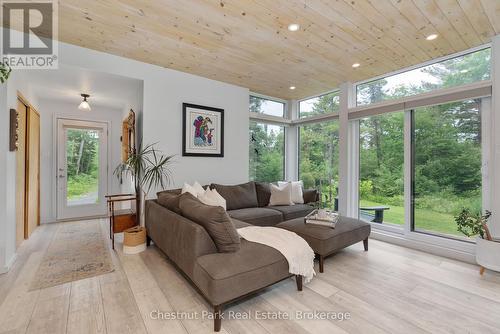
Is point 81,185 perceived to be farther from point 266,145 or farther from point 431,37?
point 431,37

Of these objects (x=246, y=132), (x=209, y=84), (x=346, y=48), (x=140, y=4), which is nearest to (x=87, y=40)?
(x=140, y=4)

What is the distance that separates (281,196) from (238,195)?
782mm

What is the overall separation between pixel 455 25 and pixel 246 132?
123 inches

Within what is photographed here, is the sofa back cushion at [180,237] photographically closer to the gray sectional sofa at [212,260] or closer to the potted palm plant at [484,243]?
the gray sectional sofa at [212,260]

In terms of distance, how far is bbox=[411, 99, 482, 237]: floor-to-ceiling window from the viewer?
9.70 feet

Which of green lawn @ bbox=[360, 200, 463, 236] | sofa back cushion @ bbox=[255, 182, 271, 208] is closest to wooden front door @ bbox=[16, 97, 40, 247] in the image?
sofa back cushion @ bbox=[255, 182, 271, 208]

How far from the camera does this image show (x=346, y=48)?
2951 millimetres

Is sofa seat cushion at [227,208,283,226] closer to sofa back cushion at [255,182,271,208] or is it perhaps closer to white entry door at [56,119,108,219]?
sofa back cushion at [255,182,271,208]

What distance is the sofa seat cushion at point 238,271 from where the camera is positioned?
1.63 meters

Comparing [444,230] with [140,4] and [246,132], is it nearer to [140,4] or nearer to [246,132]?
[246,132]

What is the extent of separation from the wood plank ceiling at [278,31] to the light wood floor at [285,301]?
8.58 ft

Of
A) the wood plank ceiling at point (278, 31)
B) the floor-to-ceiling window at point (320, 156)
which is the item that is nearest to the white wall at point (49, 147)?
the wood plank ceiling at point (278, 31)

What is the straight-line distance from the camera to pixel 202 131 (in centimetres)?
388

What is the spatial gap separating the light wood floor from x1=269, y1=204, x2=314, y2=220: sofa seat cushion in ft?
3.52
